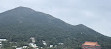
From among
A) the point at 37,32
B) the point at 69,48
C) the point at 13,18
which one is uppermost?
the point at 13,18

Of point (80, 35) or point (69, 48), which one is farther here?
point (80, 35)

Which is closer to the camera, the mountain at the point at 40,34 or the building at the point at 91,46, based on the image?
the building at the point at 91,46

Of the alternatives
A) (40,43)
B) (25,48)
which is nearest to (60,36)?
(40,43)

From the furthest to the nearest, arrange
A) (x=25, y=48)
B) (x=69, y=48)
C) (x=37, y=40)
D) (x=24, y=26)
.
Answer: (x=24, y=26)
(x=37, y=40)
(x=69, y=48)
(x=25, y=48)

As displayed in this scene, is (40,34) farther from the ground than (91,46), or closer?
farther from the ground

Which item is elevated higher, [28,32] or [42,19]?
[42,19]

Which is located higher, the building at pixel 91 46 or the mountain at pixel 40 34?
the mountain at pixel 40 34

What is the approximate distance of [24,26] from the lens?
233 ft

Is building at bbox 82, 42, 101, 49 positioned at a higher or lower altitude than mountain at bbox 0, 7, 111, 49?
lower

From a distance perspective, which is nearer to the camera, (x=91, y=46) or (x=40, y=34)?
(x=91, y=46)

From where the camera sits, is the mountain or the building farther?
the mountain

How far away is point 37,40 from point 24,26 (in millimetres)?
14785

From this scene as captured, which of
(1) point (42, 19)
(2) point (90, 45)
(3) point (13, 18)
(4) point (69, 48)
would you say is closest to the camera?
(4) point (69, 48)

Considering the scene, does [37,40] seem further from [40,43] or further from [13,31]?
[13,31]
